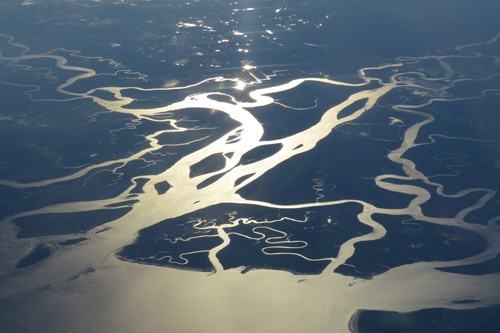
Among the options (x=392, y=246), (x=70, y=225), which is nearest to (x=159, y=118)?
(x=70, y=225)

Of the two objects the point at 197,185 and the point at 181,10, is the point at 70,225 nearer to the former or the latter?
the point at 197,185

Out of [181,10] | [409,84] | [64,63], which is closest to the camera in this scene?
[409,84]

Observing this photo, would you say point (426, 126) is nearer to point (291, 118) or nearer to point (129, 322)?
point (291, 118)

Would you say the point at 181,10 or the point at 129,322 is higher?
the point at 181,10

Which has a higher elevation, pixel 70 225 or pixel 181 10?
pixel 181 10

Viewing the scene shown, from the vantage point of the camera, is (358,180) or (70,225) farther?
(358,180)

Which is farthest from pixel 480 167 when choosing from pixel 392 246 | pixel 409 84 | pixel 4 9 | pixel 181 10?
pixel 4 9

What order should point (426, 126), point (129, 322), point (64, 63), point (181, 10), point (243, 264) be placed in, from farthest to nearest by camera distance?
point (181, 10) → point (64, 63) → point (426, 126) → point (243, 264) → point (129, 322)

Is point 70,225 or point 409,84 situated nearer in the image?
point 70,225

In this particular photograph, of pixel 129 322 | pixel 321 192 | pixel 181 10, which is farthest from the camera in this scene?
pixel 181 10

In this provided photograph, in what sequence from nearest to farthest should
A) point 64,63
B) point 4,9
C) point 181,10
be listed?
point 64,63 → point 181,10 → point 4,9
